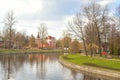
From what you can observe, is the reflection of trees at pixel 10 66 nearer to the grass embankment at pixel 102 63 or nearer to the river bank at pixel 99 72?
the river bank at pixel 99 72

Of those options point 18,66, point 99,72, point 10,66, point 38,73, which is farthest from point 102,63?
point 10,66

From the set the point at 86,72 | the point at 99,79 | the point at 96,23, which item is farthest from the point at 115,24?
the point at 99,79

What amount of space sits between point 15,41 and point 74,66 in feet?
280

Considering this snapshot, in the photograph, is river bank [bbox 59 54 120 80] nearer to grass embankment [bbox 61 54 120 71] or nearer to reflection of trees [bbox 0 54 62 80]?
grass embankment [bbox 61 54 120 71]

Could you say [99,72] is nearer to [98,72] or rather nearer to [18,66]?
[98,72]

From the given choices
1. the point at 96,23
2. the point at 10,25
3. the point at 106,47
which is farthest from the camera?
the point at 10,25

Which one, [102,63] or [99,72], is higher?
[102,63]

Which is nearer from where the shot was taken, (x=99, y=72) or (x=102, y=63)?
(x=99, y=72)

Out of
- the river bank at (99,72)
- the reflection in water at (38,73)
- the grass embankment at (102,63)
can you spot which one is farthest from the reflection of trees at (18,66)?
the grass embankment at (102,63)

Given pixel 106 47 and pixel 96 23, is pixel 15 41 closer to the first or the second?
pixel 106 47

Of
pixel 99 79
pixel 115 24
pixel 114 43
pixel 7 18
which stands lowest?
pixel 99 79

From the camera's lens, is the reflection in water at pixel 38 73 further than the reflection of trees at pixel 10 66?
No

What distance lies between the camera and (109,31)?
6775cm

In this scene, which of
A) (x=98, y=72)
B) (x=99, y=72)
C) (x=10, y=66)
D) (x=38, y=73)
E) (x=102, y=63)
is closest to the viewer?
(x=99, y=72)
